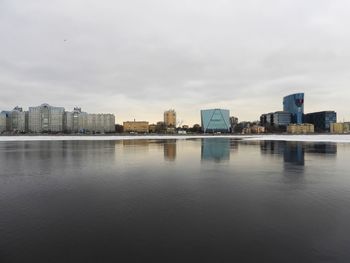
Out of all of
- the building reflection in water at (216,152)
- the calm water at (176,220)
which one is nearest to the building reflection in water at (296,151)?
the building reflection in water at (216,152)

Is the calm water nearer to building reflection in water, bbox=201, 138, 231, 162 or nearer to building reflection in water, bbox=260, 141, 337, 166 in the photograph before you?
building reflection in water, bbox=260, 141, 337, 166

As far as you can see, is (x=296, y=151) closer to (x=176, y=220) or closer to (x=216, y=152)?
(x=216, y=152)

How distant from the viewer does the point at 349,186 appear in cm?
1719

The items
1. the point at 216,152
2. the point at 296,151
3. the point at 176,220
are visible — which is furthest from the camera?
the point at 296,151

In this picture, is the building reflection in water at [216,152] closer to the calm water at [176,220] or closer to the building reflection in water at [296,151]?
the building reflection in water at [296,151]

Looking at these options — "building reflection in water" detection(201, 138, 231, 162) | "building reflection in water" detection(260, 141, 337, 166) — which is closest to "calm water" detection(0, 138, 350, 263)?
"building reflection in water" detection(260, 141, 337, 166)

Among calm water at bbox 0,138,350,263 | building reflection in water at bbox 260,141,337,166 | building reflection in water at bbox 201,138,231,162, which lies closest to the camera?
calm water at bbox 0,138,350,263

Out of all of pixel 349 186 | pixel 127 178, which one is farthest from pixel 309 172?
pixel 127 178

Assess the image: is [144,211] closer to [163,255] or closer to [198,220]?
[198,220]

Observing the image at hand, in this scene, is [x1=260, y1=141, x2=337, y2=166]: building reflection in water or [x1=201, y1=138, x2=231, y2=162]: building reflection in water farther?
[x1=201, y1=138, x2=231, y2=162]: building reflection in water

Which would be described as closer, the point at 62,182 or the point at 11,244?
the point at 11,244

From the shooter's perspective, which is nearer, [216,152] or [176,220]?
[176,220]

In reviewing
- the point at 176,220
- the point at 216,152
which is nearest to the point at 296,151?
the point at 216,152

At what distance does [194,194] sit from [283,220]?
210 inches
